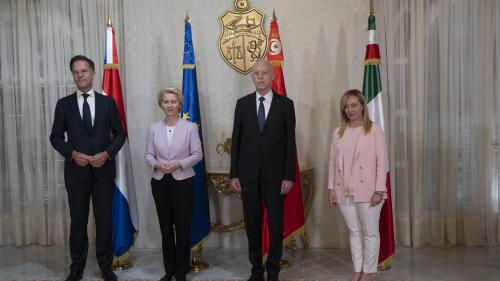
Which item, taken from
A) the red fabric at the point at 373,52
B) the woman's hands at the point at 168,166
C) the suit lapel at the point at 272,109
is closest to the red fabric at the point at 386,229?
the red fabric at the point at 373,52

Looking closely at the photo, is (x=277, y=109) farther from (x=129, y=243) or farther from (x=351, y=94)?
(x=129, y=243)

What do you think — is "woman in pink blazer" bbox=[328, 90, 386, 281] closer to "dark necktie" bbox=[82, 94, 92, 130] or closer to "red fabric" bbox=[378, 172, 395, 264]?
"red fabric" bbox=[378, 172, 395, 264]

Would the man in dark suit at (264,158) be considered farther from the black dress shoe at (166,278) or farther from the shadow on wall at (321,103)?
the shadow on wall at (321,103)

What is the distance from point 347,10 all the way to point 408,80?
90 centimetres

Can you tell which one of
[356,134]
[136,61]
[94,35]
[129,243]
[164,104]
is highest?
[94,35]

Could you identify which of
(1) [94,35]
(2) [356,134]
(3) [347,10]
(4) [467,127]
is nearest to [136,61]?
(1) [94,35]

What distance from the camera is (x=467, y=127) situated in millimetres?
4453

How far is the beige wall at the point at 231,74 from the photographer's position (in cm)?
443

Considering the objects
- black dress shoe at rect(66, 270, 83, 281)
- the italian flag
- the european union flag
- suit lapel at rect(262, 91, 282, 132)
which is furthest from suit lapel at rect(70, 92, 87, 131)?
the italian flag

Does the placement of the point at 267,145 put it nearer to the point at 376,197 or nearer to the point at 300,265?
the point at 376,197

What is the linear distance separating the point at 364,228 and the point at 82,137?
2.10 m

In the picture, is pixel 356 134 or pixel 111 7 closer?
pixel 356 134

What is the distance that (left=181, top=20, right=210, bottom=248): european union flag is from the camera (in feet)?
12.6

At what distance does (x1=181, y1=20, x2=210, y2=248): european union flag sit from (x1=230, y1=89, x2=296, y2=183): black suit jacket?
2.16 ft
